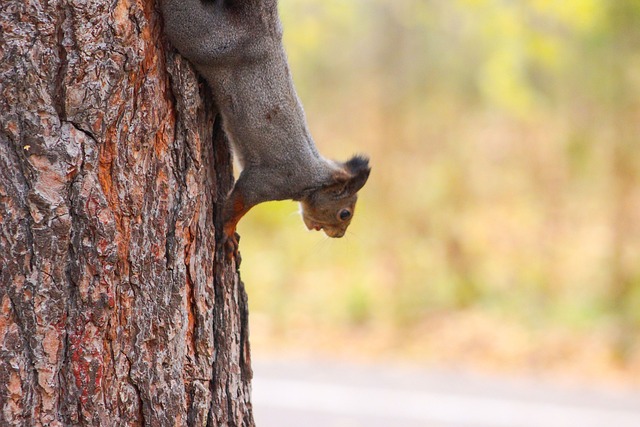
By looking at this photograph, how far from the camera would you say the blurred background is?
9.19 meters

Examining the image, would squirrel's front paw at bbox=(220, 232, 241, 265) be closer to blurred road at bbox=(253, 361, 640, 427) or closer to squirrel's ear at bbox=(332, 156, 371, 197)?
squirrel's ear at bbox=(332, 156, 371, 197)

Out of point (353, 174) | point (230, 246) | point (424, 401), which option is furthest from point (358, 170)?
point (424, 401)

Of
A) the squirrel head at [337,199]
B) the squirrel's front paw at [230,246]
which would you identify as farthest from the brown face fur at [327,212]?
the squirrel's front paw at [230,246]

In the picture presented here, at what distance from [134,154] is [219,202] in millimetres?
434

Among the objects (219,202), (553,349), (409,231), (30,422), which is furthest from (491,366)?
(30,422)

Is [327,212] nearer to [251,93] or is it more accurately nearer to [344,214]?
[344,214]

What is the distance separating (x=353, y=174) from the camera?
12.2 ft

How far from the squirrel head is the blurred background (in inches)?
202

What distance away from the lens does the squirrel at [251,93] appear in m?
2.54

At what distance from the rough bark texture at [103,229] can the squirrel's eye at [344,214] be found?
1.52m

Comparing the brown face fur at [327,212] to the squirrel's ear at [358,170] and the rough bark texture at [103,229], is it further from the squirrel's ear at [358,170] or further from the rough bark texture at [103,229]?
the rough bark texture at [103,229]

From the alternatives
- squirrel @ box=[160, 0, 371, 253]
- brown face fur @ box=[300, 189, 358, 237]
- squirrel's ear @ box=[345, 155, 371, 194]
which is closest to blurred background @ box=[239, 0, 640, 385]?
brown face fur @ box=[300, 189, 358, 237]

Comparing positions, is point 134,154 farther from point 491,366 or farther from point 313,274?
point 313,274

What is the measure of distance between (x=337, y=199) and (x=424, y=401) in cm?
410
